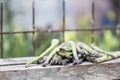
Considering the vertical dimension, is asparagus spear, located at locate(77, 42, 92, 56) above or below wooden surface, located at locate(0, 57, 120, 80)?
above

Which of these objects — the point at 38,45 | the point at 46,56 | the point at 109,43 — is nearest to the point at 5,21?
the point at 38,45

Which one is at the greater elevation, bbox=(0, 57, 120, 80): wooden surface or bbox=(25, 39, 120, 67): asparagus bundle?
bbox=(25, 39, 120, 67): asparagus bundle

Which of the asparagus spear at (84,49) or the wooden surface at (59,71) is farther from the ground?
the asparagus spear at (84,49)

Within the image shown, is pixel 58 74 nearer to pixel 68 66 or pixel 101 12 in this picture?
pixel 68 66

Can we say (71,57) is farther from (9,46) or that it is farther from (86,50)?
(9,46)

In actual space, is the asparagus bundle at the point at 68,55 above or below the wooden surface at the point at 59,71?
above

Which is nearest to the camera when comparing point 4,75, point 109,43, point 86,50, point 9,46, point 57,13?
point 4,75

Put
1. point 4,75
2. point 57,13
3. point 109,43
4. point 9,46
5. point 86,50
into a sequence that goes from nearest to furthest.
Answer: point 4,75, point 86,50, point 9,46, point 109,43, point 57,13

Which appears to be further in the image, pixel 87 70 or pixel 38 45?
pixel 38 45
